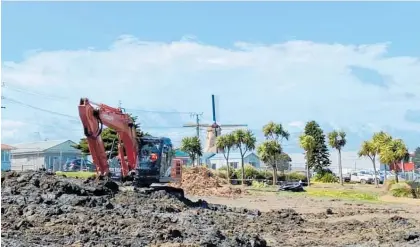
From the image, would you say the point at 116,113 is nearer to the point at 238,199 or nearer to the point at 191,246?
the point at 238,199

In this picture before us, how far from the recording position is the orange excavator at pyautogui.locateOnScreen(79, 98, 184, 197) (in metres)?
25.5

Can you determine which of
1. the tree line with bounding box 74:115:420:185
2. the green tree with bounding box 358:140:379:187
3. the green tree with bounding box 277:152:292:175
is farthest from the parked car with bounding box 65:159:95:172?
the green tree with bounding box 358:140:379:187

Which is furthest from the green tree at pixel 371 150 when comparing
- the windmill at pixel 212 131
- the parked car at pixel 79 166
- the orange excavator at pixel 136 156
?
the windmill at pixel 212 131

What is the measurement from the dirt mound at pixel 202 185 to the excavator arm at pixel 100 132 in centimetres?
1021

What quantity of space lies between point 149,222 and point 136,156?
9457 mm

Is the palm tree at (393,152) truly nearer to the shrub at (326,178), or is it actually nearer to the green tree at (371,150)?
the green tree at (371,150)

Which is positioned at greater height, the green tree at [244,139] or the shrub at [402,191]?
the green tree at [244,139]

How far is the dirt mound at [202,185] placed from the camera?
37.4m

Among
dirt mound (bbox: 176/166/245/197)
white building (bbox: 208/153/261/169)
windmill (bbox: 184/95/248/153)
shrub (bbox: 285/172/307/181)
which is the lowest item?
dirt mound (bbox: 176/166/245/197)

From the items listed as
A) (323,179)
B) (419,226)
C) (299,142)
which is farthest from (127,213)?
(323,179)

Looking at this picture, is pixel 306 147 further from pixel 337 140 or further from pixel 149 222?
pixel 149 222

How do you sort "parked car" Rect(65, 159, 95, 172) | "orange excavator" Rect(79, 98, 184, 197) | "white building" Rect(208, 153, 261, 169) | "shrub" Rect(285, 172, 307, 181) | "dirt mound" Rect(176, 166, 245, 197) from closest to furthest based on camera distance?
"orange excavator" Rect(79, 98, 184, 197)
"dirt mound" Rect(176, 166, 245, 197)
"shrub" Rect(285, 172, 307, 181)
"parked car" Rect(65, 159, 95, 172)
"white building" Rect(208, 153, 261, 169)

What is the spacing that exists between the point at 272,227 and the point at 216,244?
17.3 ft

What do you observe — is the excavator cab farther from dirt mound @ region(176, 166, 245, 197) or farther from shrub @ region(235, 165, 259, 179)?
shrub @ region(235, 165, 259, 179)
